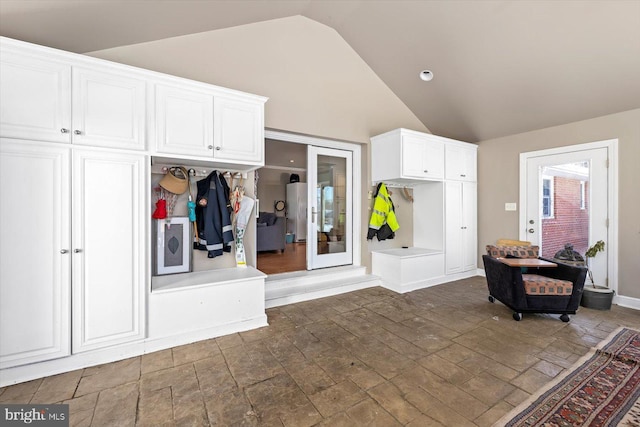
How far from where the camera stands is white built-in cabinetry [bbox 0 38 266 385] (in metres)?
1.92

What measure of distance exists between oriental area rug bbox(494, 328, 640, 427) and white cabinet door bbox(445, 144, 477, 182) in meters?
2.93

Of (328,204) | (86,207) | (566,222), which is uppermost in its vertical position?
(328,204)

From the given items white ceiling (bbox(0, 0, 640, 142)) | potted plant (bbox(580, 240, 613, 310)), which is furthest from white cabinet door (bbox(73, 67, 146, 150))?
potted plant (bbox(580, 240, 613, 310))

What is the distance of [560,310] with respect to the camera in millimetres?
2963

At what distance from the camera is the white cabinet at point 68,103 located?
1910 mm

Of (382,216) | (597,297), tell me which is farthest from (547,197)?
(382,216)

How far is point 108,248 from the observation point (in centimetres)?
221

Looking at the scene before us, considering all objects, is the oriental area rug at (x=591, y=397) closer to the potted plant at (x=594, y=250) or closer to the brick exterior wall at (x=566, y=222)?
the potted plant at (x=594, y=250)

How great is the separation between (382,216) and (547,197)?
2.50 m

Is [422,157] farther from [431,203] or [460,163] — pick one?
[460,163]

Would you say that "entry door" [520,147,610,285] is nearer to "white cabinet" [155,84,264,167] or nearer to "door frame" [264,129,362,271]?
"door frame" [264,129,362,271]

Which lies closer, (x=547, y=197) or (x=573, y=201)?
(x=573, y=201)

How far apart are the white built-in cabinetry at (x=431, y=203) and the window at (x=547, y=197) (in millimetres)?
949

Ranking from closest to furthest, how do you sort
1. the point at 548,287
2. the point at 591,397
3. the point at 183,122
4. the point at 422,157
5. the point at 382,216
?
1. the point at 591,397
2. the point at 183,122
3. the point at 548,287
4. the point at 422,157
5. the point at 382,216
